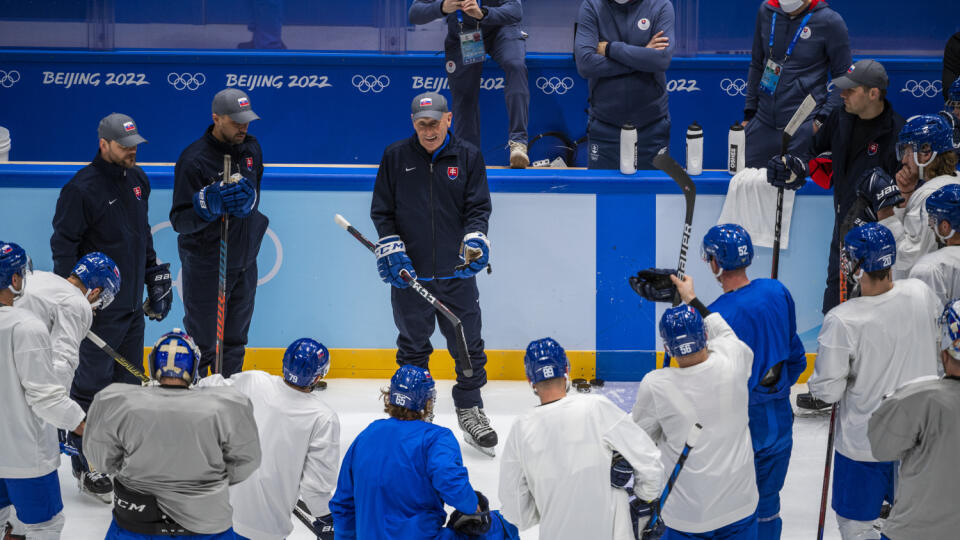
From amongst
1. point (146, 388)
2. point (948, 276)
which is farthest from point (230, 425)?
point (948, 276)

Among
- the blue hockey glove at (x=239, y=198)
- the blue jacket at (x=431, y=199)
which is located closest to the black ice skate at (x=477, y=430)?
the blue jacket at (x=431, y=199)

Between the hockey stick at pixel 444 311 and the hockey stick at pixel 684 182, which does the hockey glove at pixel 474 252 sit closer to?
the hockey stick at pixel 444 311

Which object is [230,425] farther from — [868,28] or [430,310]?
[868,28]

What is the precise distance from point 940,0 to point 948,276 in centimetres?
575

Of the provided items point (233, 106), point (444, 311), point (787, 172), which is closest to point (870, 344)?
point (787, 172)

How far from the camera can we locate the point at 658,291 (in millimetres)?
5293

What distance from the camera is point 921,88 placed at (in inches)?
390

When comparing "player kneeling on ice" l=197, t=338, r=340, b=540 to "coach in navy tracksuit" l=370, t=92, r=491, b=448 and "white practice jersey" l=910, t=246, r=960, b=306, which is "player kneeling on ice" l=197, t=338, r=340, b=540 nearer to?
"coach in navy tracksuit" l=370, t=92, r=491, b=448

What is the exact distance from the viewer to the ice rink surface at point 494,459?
574cm

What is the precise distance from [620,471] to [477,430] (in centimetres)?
259

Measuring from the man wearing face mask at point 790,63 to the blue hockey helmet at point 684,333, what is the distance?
353 cm

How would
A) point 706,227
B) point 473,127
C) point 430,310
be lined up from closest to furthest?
point 430,310 → point 706,227 → point 473,127

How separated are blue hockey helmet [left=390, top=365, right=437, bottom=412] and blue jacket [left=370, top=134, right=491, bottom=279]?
7.00 ft

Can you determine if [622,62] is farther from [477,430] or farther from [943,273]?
[943,273]
